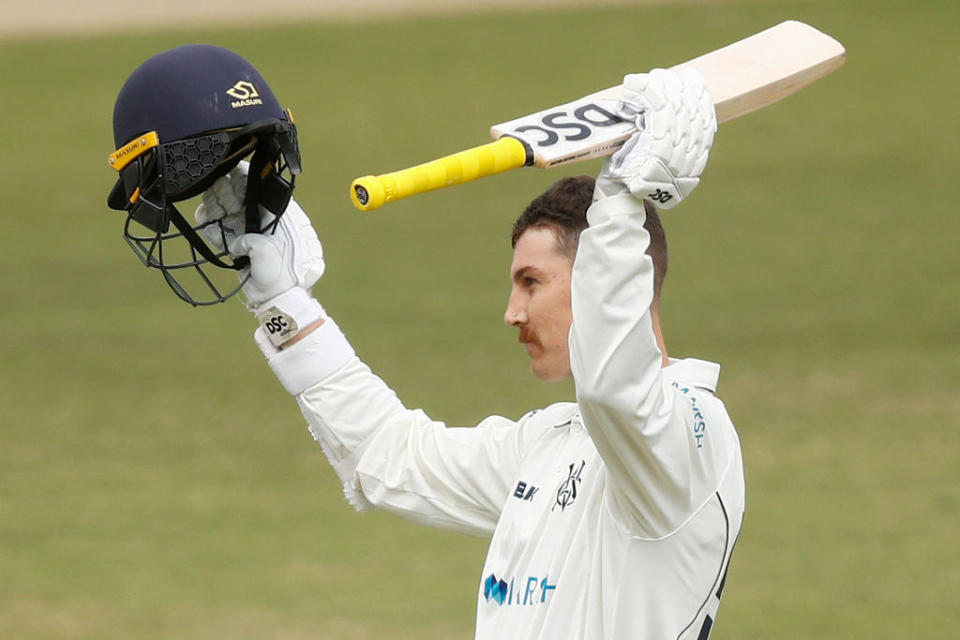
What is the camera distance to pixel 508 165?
11.3ft

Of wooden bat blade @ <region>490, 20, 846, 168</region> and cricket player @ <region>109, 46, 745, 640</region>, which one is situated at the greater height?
wooden bat blade @ <region>490, 20, 846, 168</region>

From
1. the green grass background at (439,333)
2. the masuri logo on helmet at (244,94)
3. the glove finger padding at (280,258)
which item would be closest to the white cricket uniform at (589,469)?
the glove finger padding at (280,258)

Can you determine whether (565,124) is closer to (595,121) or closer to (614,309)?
(595,121)

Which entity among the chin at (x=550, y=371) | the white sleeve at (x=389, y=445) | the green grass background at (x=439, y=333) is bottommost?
the green grass background at (x=439, y=333)

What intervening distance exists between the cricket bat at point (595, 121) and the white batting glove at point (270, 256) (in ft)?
2.67

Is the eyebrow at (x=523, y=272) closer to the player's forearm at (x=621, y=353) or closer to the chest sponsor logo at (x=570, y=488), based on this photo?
the chest sponsor logo at (x=570, y=488)

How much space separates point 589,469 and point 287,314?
0.97m

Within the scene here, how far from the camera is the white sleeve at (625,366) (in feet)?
10.9

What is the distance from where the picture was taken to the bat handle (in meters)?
3.38

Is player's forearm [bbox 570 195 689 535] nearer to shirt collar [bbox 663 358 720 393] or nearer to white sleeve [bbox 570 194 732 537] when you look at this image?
white sleeve [bbox 570 194 732 537]

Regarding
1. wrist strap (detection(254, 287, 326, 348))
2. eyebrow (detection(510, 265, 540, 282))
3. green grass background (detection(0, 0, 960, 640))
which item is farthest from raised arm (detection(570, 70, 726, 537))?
green grass background (detection(0, 0, 960, 640))

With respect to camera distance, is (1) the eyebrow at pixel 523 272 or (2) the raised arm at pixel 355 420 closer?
(1) the eyebrow at pixel 523 272

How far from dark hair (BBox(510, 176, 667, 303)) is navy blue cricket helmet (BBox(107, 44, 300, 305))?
613 millimetres

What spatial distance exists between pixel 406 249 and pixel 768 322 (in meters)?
3.86
